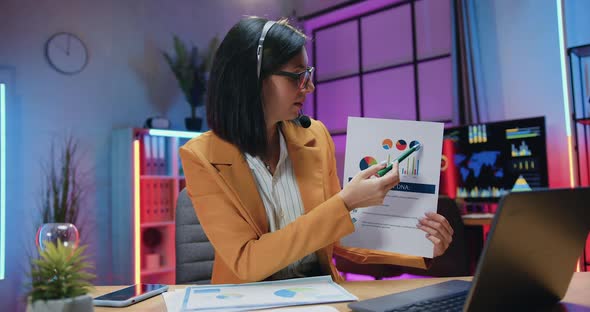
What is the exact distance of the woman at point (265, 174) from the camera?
3.82 feet

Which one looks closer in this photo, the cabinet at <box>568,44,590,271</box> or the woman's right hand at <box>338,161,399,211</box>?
the woman's right hand at <box>338,161,399,211</box>

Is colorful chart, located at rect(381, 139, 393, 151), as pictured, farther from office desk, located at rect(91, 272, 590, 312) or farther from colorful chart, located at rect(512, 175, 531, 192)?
colorful chart, located at rect(512, 175, 531, 192)

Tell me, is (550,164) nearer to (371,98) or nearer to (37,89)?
(371,98)

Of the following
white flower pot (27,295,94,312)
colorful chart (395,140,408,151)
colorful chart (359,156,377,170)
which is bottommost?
white flower pot (27,295,94,312)

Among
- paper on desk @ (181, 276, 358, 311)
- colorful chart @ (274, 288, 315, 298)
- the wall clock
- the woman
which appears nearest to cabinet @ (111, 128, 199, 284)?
the wall clock

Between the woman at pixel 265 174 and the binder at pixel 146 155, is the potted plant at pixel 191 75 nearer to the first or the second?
the binder at pixel 146 155

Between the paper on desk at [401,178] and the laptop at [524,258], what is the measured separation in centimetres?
28

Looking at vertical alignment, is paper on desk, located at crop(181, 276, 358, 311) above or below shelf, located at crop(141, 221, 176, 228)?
above

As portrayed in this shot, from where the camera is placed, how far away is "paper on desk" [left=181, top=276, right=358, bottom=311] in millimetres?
946

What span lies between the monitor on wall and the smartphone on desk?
2.86 metres

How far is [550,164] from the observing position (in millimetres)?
3645

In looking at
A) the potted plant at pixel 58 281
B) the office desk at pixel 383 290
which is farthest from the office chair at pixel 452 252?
the potted plant at pixel 58 281

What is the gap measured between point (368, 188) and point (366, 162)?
5.3 inches

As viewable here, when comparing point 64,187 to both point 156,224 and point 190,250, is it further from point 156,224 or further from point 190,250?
point 190,250
